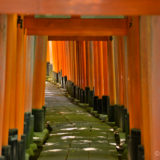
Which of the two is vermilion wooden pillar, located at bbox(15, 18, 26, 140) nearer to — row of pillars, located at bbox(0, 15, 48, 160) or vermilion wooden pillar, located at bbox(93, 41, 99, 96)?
row of pillars, located at bbox(0, 15, 48, 160)

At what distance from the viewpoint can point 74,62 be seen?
24.5 m

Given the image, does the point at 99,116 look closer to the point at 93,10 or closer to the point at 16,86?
the point at 16,86

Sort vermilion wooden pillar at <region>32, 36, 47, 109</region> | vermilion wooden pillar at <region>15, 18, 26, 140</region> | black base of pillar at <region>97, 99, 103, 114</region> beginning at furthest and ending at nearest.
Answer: black base of pillar at <region>97, 99, 103, 114</region> → vermilion wooden pillar at <region>32, 36, 47, 109</region> → vermilion wooden pillar at <region>15, 18, 26, 140</region>

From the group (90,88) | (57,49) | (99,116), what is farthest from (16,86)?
(57,49)

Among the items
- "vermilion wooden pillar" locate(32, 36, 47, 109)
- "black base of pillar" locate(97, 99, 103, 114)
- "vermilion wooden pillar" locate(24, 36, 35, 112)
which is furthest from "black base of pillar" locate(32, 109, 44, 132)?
"black base of pillar" locate(97, 99, 103, 114)

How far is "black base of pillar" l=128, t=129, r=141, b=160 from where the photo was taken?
295 inches

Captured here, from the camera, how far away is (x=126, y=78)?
10695mm

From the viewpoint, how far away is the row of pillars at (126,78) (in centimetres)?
574

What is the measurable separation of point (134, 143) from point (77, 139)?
3438 millimetres

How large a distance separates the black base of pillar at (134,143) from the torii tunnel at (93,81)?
21 mm

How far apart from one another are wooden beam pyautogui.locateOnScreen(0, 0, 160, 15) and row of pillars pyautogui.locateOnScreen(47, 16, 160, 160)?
51 cm

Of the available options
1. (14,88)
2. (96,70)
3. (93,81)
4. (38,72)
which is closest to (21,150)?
(14,88)

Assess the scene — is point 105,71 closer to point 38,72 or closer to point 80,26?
point 38,72

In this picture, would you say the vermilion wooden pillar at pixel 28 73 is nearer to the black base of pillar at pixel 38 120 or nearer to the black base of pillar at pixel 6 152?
the black base of pillar at pixel 38 120
